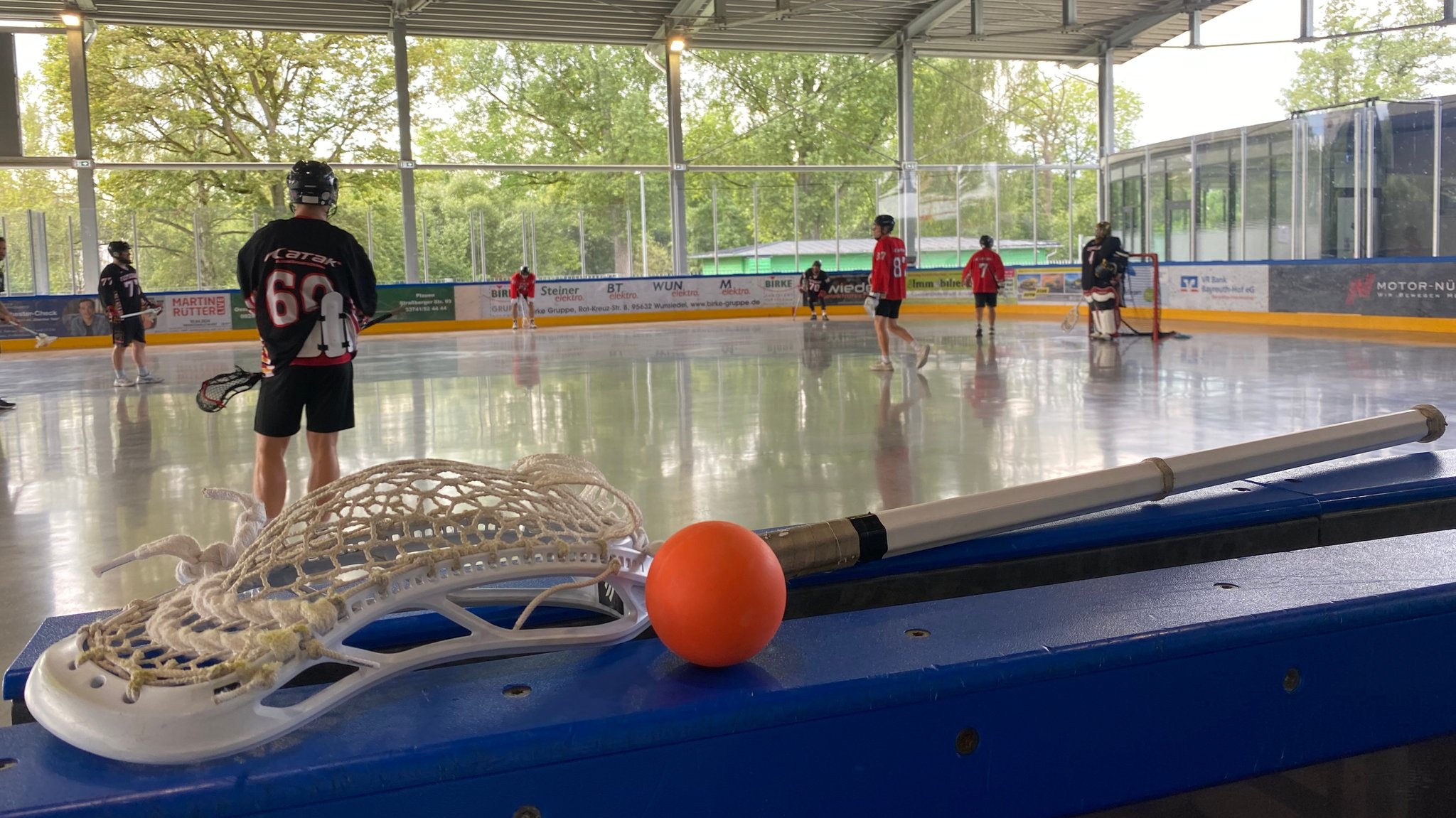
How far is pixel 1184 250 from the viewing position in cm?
2275

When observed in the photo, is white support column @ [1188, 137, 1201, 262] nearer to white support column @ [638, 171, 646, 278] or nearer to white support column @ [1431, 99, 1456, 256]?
white support column @ [1431, 99, 1456, 256]

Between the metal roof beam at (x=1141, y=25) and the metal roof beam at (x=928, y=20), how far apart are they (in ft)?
15.2

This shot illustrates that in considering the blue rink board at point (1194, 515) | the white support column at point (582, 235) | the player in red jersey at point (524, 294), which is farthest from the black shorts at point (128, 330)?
the white support column at point (582, 235)

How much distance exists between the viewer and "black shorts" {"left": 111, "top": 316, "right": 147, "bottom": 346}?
40.9 feet

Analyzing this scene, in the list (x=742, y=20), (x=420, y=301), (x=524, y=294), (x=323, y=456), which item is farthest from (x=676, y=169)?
(x=323, y=456)

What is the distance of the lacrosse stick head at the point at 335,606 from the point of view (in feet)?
4.38

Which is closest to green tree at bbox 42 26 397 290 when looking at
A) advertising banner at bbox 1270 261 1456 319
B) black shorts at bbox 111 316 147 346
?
black shorts at bbox 111 316 147 346

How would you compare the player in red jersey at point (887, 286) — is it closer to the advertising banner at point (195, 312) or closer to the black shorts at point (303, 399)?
the black shorts at point (303, 399)

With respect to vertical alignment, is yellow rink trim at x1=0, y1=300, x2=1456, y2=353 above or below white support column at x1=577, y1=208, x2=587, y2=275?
below

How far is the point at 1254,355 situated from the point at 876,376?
4.35 m

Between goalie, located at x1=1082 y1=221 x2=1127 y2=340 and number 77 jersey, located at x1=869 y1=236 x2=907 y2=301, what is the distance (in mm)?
4300

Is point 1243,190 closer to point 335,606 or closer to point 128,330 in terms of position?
point 128,330

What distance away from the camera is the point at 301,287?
14.1ft

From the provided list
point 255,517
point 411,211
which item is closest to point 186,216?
point 411,211
